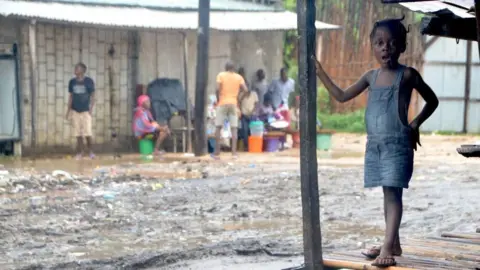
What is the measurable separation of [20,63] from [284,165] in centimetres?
537

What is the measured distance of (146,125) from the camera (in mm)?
18422

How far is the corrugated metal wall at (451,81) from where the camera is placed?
23.8m

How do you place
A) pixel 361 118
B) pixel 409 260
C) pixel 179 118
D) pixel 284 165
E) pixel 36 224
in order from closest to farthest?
pixel 409 260 < pixel 36 224 < pixel 284 165 < pixel 179 118 < pixel 361 118

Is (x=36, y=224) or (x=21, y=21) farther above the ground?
(x=21, y=21)

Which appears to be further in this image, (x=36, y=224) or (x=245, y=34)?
(x=245, y=34)

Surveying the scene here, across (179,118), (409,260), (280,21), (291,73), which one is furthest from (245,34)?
(409,260)

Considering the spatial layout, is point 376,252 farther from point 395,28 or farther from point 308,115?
point 395,28

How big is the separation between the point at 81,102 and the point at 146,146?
1.97 m

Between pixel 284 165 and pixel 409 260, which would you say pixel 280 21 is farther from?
pixel 409 260

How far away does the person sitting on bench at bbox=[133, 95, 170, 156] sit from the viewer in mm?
18344

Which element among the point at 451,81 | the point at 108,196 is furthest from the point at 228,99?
the point at 451,81

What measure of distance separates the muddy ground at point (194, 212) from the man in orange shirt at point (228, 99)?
173 cm

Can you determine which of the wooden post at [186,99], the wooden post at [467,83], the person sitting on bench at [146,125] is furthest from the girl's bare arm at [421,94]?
the wooden post at [467,83]

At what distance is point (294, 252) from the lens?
8.35 meters
